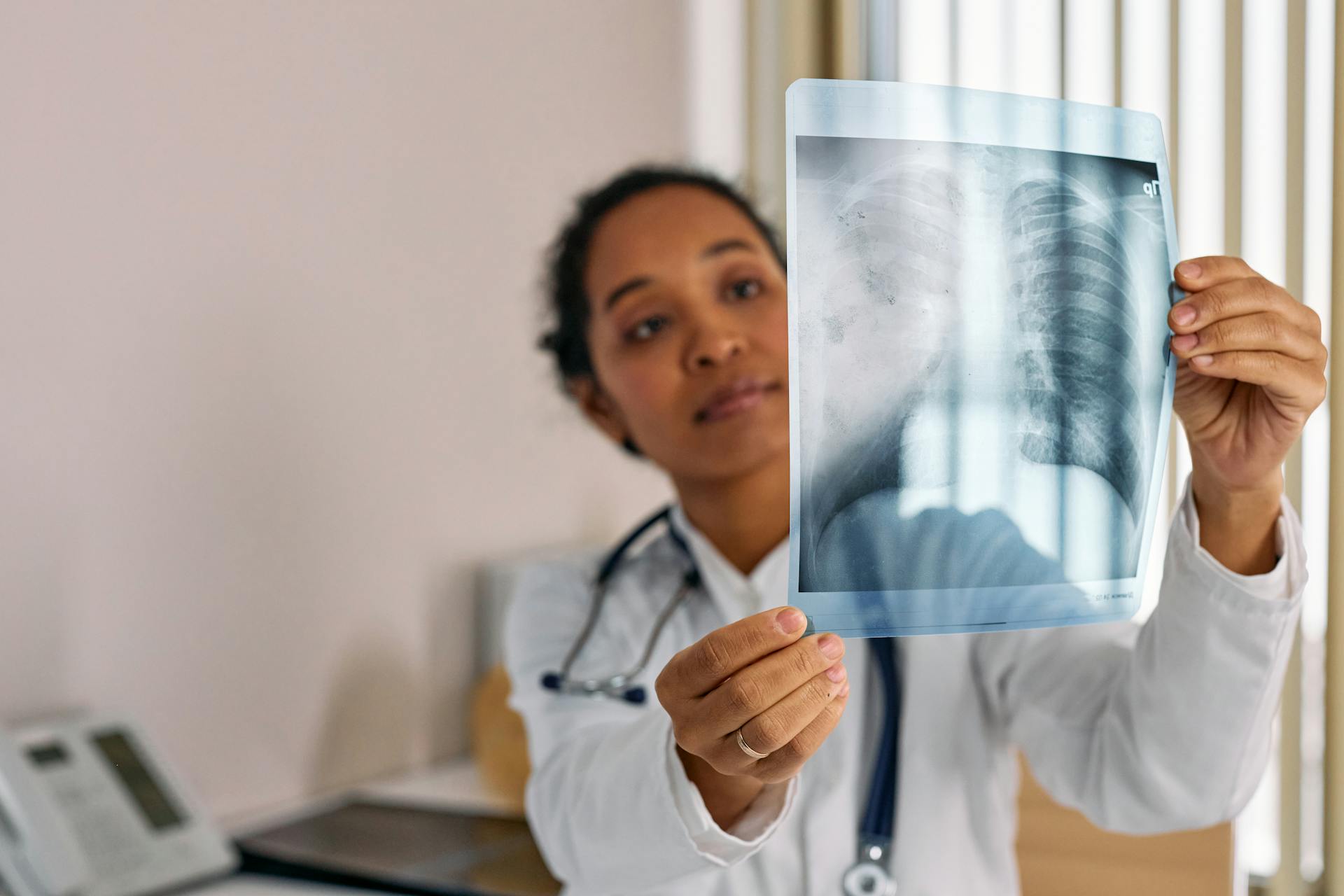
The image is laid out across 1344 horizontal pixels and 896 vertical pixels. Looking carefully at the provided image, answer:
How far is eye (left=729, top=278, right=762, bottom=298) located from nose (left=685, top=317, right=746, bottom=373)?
29 mm

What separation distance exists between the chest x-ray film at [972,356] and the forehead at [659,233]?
33 centimetres

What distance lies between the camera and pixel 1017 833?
929mm

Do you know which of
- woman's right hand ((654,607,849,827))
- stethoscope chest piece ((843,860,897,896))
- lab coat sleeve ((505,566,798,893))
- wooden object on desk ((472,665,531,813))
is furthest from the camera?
wooden object on desk ((472,665,531,813))

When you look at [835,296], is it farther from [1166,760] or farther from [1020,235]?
[1166,760]

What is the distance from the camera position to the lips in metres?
0.81

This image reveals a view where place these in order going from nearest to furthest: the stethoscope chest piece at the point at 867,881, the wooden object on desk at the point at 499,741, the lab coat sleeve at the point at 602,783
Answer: the lab coat sleeve at the point at 602,783
the stethoscope chest piece at the point at 867,881
the wooden object on desk at the point at 499,741

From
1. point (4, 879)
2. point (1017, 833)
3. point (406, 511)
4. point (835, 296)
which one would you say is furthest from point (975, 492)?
point (406, 511)

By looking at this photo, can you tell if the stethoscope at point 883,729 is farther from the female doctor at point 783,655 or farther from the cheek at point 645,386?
the cheek at point 645,386

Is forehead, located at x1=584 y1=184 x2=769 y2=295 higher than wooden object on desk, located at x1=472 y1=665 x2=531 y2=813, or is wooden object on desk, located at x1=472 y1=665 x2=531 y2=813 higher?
forehead, located at x1=584 y1=184 x2=769 y2=295

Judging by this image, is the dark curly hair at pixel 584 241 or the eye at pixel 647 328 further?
the dark curly hair at pixel 584 241

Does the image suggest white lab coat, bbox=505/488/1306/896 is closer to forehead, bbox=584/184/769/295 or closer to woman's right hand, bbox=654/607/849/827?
woman's right hand, bbox=654/607/849/827

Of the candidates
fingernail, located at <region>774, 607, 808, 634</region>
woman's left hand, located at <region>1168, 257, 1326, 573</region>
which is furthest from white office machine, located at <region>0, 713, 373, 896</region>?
woman's left hand, located at <region>1168, 257, 1326, 573</region>

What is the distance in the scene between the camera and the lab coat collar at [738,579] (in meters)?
0.87

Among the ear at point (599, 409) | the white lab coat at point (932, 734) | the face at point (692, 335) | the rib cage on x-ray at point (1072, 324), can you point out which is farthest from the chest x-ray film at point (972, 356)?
the ear at point (599, 409)
